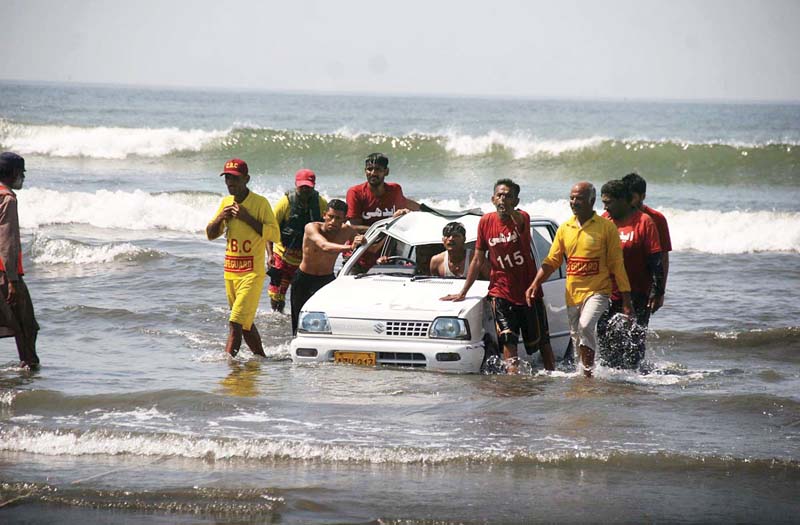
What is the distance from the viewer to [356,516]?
6.08 metres

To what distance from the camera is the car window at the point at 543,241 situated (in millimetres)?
10359

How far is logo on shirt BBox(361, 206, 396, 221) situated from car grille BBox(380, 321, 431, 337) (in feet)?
7.24

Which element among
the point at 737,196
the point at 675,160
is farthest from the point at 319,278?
the point at 675,160

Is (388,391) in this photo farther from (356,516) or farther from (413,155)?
(413,155)

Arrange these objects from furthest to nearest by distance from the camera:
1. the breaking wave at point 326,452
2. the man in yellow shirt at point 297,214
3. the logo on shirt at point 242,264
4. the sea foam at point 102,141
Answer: the sea foam at point 102,141 → the man in yellow shirt at point 297,214 → the logo on shirt at point 242,264 → the breaking wave at point 326,452

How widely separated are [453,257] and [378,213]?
133 cm

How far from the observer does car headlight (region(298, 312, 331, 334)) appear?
9273mm

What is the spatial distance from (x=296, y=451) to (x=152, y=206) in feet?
57.0

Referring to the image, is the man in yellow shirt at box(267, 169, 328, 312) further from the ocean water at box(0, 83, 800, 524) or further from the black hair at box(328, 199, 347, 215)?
the ocean water at box(0, 83, 800, 524)

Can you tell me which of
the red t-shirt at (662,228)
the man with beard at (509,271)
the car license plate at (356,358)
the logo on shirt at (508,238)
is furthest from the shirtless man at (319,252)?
the red t-shirt at (662,228)

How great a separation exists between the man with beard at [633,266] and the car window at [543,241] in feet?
3.39

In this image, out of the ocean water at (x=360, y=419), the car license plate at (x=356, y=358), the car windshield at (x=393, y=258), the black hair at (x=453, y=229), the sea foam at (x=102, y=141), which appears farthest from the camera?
the sea foam at (x=102, y=141)

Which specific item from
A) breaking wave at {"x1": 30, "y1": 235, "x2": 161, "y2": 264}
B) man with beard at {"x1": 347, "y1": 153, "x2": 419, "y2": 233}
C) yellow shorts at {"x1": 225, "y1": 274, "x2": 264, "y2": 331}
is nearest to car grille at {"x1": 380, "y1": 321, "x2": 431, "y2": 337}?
yellow shorts at {"x1": 225, "y1": 274, "x2": 264, "y2": 331}

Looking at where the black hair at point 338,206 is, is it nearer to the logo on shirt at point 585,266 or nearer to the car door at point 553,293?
the car door at point 553,293
